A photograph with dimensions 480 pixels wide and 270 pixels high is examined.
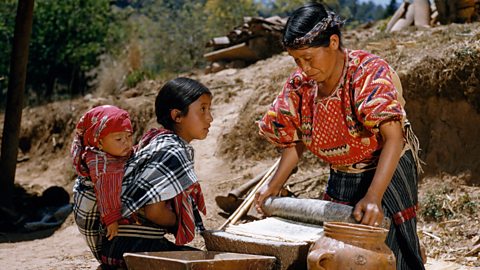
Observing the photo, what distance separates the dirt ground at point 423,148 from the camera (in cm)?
607

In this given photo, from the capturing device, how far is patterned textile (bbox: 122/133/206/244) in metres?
2.88

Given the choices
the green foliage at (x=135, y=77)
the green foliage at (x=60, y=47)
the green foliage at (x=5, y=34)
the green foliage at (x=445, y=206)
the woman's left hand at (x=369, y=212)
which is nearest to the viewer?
the woman's left hand at (x=369, y=212)

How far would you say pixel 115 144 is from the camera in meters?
3.00

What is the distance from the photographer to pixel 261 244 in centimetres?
258

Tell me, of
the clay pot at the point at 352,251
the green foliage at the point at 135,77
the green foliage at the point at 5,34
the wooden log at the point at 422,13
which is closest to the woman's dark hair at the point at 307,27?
the clay pot at the point at 352,251

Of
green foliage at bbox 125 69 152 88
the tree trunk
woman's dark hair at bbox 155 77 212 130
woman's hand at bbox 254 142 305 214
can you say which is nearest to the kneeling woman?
woman's dark hair at bbox 155 77 212 130

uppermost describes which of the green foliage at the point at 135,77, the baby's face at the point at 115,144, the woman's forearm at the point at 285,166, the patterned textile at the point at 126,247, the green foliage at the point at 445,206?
the baby's face at the point at 115,144

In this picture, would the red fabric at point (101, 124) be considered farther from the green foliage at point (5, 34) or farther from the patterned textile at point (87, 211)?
the green foliage at point (5, 34)

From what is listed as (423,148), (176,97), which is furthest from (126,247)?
(423,148)

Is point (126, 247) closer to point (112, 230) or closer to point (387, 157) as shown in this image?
point (112, 230)

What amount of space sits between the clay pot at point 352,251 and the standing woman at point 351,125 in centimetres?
19

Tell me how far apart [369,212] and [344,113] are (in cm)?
46

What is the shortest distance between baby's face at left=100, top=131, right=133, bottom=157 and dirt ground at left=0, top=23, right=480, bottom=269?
5.98ft

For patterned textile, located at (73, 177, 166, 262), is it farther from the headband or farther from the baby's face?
the headband
